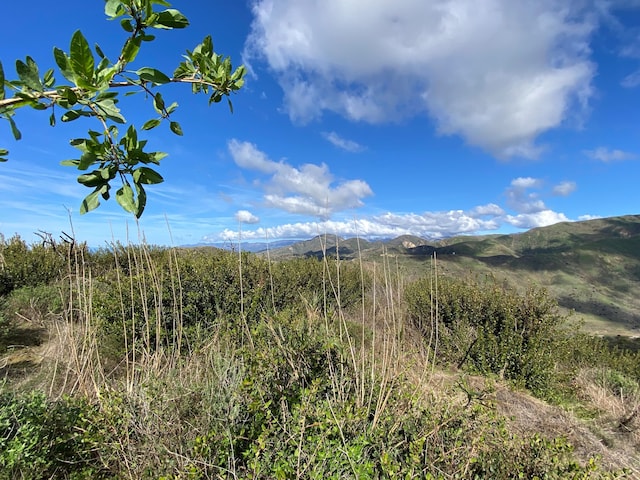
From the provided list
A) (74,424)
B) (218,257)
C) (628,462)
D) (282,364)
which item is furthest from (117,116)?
(218,257)

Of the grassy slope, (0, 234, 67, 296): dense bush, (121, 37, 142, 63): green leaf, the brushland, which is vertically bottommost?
the grassy slope

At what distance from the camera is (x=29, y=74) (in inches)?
26.1

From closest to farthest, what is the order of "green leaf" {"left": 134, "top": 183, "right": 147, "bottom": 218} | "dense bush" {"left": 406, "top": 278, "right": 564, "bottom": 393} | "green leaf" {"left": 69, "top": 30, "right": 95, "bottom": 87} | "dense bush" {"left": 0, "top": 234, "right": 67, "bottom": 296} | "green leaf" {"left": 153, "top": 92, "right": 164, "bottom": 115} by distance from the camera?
"green leaf" {"left": 69, "top": 30, "right": 95, "bottom": 87} → "green leaf" {"left": 134, "top": 183, "right": 147, "bottom": 218} → "green leaf" {"left": 153, "top": 92, "right": 164, "bottom": 115} → "dense bush" {"left": 406, "top": 278, "right": 564, "bottom": 393} → "dense bush" {"left": 0, "top": 234, "right": 67, "bottom": 296}

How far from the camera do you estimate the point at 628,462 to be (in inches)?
137

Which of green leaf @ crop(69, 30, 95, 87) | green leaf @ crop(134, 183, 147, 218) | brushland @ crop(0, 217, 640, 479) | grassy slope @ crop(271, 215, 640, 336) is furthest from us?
grassy slope @ crop(271, 215, 640, 336)

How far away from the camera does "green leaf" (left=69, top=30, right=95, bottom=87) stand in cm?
64

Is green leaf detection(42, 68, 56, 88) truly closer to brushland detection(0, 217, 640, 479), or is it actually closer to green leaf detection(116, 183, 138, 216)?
green leaf detection(116, 183, 138, 216)

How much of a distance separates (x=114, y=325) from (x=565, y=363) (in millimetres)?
9638

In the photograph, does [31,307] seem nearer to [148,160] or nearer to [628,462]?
[148,160]

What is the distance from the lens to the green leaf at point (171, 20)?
772 mm

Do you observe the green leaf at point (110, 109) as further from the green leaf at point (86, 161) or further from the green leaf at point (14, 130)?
the green leaf at point (14, 130)

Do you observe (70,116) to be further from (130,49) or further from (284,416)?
(284,416)

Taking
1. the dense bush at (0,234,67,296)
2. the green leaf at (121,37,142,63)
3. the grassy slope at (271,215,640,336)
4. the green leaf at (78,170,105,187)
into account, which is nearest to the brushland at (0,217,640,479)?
the green leaf at (78,170,105,187)

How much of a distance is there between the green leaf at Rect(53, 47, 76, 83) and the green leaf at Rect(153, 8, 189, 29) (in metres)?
0.22
